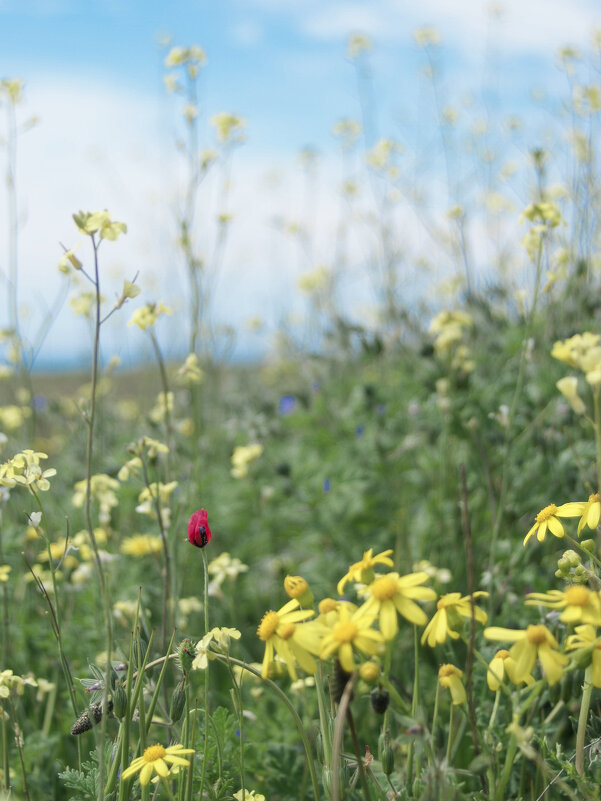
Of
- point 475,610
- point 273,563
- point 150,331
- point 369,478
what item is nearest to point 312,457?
point 369,478

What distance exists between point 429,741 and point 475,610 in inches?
8.3

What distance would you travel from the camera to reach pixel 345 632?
916 millimetres

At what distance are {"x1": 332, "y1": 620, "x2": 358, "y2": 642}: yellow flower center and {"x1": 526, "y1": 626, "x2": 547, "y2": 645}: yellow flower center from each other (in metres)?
0.22

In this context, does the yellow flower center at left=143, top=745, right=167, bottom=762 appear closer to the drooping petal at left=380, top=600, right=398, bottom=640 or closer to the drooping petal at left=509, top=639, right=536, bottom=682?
the drooping petal at left=380, top=600, right=398, bottom=640

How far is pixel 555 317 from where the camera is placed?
3.45m

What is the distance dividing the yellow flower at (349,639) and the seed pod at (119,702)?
381mm

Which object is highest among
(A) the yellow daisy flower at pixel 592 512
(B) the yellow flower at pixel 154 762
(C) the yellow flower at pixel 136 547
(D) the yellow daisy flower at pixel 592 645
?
(A) the yellow daisy flower at pixel 592 512

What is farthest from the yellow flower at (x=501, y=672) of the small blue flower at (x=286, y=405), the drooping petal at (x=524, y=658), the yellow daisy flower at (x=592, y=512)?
the small blue flower at (x=286, y=405)

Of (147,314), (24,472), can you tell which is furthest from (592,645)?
(147,314)

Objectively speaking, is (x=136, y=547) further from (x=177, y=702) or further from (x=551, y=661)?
(x=551, y=661)

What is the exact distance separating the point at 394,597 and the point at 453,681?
26 cm

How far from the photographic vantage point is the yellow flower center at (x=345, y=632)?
0.91 metres

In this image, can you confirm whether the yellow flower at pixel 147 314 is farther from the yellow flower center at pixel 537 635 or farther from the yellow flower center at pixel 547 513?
the yellow flower center at pixel 537 635

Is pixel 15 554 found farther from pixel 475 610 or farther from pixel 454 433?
pixel 475 610
